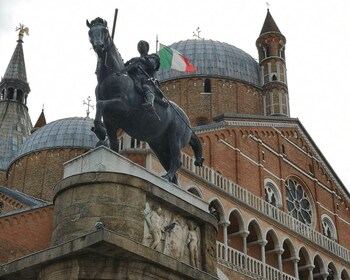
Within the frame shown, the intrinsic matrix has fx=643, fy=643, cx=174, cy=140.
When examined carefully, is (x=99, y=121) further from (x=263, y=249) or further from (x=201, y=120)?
(x=201, y=120)

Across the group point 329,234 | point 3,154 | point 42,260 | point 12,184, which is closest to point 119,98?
point 42,260

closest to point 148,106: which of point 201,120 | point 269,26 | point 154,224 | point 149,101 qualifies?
point 149,101

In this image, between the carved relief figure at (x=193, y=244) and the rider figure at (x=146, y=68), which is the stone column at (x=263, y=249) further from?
the rider figure at (x=146, y=68)

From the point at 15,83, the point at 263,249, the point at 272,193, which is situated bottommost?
the point at 263,249

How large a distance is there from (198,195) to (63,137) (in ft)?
48.0

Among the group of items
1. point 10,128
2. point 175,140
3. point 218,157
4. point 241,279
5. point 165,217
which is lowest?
point 165,217

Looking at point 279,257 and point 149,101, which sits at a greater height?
point 279,257

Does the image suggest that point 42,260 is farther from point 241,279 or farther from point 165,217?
point 241,279

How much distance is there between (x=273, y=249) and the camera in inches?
1087

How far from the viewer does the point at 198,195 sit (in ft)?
77.6

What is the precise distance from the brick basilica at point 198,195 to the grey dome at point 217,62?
0.09 metres

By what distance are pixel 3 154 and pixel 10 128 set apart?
3590 mm

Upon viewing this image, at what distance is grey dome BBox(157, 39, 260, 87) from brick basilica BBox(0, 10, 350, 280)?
0.09m

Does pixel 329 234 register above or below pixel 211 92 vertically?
below
